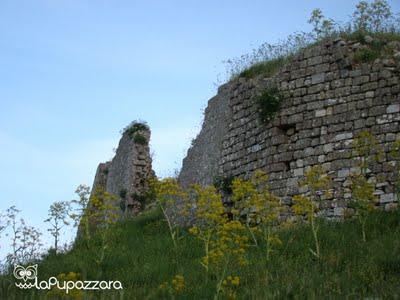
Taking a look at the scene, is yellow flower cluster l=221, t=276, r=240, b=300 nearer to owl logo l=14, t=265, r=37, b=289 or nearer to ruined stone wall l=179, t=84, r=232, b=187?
owl logo l=14, t=265, r=37, b=289

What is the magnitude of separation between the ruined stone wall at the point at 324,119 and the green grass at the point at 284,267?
119 cm

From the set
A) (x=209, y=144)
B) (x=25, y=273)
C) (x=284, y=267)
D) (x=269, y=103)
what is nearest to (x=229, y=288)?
(x=284, y=267)

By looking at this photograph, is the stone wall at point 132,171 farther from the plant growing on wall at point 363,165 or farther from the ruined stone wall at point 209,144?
the plant growing on wall at point 363,165

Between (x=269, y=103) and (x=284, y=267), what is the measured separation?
4.97 m

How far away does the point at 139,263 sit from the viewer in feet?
28.8

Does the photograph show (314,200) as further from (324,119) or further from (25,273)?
Answer: (25,273)

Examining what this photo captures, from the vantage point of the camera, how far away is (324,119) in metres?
10.9

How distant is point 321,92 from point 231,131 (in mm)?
2547

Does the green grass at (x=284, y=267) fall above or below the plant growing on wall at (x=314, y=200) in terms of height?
below

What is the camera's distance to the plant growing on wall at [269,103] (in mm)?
11602

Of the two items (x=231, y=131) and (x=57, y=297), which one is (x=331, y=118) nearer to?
(x=231, y=131)

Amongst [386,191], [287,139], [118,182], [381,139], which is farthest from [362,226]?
[118,182]

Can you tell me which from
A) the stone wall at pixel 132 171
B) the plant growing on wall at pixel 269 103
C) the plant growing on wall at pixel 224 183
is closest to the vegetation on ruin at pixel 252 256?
the plant growing on wall at pixel 224 183

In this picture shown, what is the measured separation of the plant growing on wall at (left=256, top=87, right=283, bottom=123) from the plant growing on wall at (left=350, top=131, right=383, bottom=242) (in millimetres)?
1821
